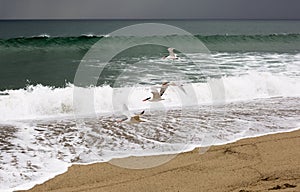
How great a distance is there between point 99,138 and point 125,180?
201cm

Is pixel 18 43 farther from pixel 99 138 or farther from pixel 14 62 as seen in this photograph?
pixel 99 138

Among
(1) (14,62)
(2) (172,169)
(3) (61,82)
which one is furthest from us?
(1) (14,62)

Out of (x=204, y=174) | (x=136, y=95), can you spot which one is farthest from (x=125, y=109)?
(x=204, y=174)

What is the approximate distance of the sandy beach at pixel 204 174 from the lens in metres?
4.65

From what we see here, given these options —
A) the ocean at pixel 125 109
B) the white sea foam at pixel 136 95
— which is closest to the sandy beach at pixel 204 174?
the ocean at pixel 125 109

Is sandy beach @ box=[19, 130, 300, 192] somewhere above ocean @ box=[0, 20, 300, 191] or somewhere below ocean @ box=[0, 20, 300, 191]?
below

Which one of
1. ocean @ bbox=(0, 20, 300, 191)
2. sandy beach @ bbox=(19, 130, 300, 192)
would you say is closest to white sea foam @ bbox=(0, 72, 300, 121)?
ocean @ bbox=(0, 20, 300, 191)

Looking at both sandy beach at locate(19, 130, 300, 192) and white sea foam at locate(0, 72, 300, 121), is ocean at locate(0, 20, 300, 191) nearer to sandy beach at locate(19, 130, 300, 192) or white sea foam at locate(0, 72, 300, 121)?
white sea foam at locate(0, 72, 300, 121)

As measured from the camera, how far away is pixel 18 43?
24938 millimetres

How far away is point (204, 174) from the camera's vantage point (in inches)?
197

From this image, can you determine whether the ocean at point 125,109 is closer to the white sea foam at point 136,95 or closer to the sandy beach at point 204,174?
the white sea foam at point 136,95

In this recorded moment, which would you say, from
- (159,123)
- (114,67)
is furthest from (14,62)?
(159,123)

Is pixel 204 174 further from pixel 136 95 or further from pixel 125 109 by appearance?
pixel 136 95

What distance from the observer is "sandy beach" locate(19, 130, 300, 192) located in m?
4.65
